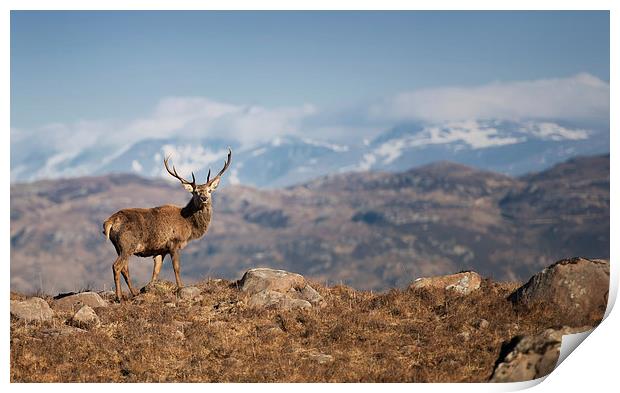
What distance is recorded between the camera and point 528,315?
800 inches

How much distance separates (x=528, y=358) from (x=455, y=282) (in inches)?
232

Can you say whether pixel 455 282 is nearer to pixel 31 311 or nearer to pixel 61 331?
pixel 61 331

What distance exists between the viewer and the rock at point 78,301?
2259 cm

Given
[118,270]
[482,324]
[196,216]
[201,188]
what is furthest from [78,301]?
[482,324]

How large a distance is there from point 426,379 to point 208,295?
313 inches

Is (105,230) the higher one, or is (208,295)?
(105,230)

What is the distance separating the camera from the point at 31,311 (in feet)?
69.8

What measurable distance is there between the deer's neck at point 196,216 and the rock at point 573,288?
10.7 m

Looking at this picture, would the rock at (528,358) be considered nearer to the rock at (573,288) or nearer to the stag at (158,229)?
the rock at (573,288)

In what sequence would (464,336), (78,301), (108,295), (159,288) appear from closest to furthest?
(464,336) < (78,301) < (159,288) < (108,295)

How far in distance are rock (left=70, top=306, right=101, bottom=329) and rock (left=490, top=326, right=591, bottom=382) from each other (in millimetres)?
9921

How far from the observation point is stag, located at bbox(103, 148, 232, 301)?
80.3 feet
